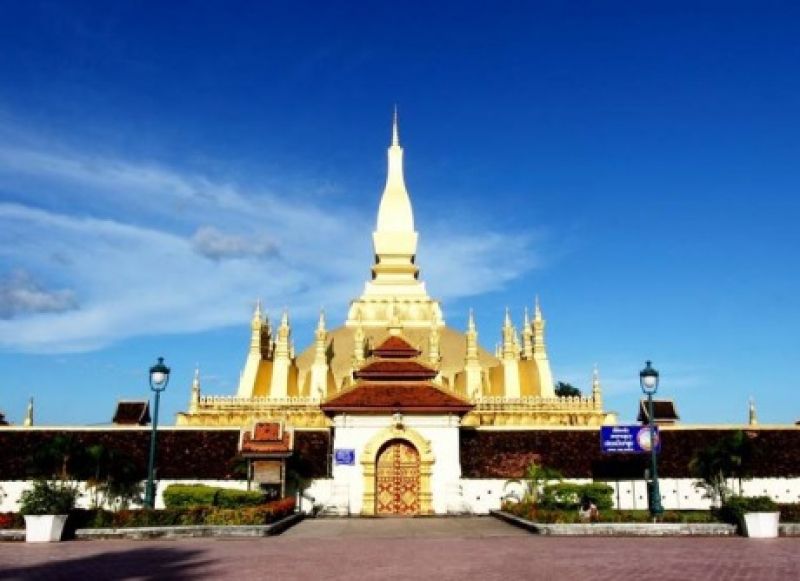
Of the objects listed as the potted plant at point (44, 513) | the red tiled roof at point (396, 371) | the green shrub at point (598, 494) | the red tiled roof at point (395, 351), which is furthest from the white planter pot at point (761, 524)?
the potted plant at point (44, 513)

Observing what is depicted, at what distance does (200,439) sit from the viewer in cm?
2975

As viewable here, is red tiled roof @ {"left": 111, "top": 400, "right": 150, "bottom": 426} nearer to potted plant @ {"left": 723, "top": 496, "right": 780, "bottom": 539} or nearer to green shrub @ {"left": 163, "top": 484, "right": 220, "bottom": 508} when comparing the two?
green shrub @ {"left": 163, "top": 484, "right": 220, "bottom": 508}

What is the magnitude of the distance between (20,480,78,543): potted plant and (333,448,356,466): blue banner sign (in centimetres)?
992

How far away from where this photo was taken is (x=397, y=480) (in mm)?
27859

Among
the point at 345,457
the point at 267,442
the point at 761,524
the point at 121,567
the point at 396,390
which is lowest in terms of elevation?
the point at 121,567

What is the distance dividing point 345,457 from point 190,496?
5.27 meters

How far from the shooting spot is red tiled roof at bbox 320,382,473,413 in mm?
27922

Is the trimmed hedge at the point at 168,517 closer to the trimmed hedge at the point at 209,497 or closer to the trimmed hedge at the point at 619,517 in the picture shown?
the trimmed hedge at the point at 209,497

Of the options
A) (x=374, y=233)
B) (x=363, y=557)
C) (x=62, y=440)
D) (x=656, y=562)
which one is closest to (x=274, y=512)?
(x=363, y=557)

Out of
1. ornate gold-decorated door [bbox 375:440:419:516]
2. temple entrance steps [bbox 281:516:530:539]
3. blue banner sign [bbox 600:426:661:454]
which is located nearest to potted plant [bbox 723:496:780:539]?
temple entrance steps [bbox 281:516:530:539]

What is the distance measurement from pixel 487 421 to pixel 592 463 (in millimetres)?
12475

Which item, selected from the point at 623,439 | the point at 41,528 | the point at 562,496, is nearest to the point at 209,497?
the point at 41,528

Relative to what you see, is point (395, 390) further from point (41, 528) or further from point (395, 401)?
point (41, 528)

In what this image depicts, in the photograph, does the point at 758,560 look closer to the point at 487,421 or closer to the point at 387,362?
the point at 387,362
